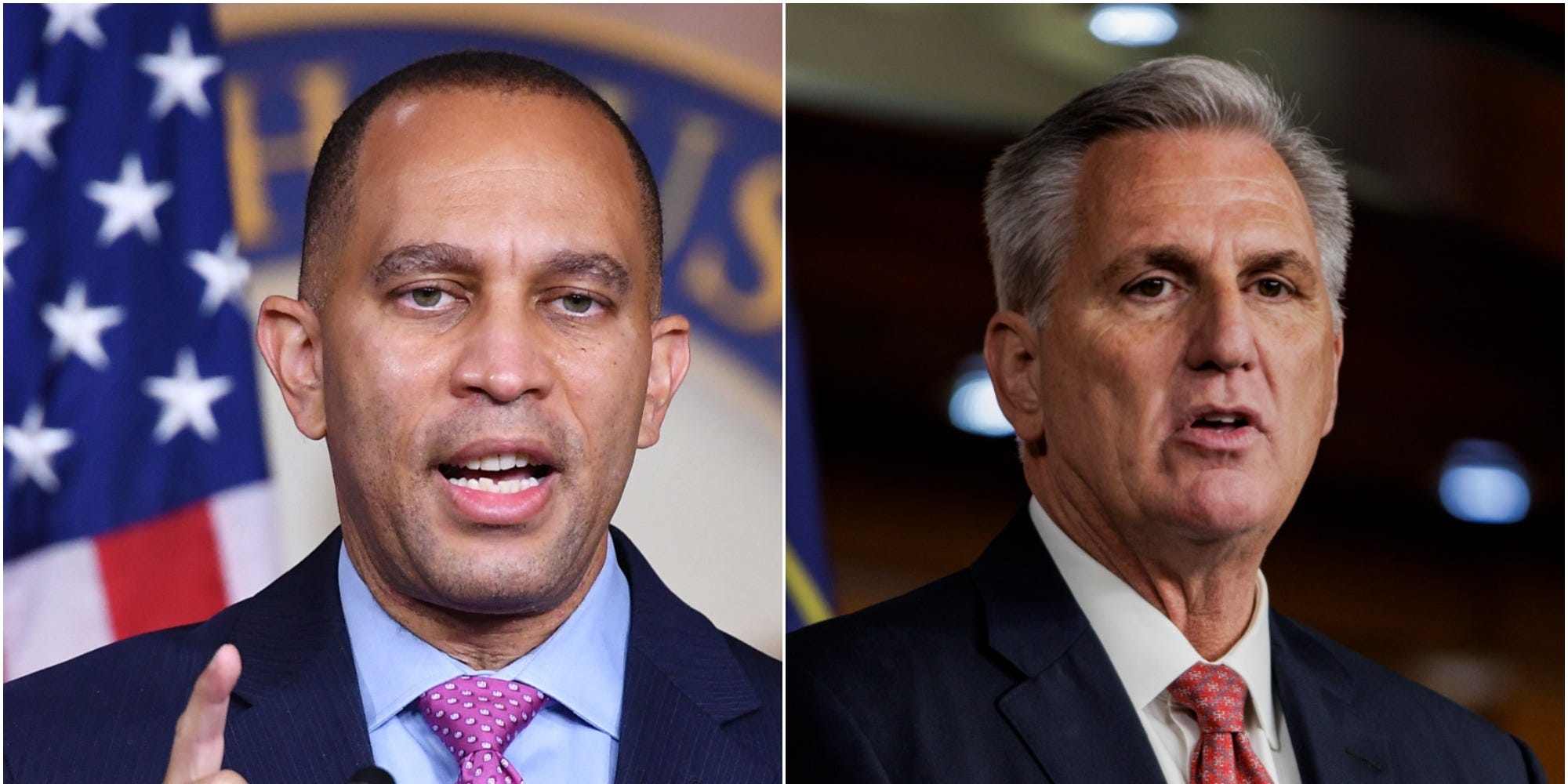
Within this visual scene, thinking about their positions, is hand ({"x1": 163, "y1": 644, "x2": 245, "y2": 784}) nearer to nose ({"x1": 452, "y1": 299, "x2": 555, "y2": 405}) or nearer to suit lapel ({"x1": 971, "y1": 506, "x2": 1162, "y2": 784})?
nose ({"x1": 452, "y1": 299, "x2": 555, "y2": 405})

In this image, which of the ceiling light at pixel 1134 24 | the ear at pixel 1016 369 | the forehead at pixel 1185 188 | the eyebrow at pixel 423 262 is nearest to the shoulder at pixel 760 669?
the ear at pixel 1016 369

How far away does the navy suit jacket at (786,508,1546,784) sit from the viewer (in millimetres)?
2893

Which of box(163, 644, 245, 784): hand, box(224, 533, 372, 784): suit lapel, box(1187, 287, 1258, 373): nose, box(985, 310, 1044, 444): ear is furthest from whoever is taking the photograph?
box(985, 310, 1044, 444): ear

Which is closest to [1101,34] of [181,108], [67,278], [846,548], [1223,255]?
[1223,255]

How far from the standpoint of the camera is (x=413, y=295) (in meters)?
2.93

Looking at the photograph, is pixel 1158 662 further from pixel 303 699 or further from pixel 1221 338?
pixel 303 699

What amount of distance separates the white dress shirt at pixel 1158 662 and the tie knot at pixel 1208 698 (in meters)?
0.01

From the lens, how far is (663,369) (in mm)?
3168

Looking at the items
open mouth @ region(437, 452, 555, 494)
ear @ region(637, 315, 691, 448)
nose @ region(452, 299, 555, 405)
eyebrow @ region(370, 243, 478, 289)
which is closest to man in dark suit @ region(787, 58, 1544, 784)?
ear @ region(637, 315, 691, 448)

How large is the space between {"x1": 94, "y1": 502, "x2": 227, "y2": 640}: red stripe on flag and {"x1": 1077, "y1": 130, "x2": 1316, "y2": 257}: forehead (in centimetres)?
170

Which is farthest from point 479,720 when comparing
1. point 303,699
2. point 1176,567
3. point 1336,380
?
point 1336,380

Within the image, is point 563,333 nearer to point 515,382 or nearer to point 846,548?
point 515,382

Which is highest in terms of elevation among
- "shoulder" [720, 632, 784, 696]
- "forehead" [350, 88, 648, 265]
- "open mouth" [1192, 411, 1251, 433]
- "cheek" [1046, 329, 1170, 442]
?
"forehead" [350, 88, 648, 265]

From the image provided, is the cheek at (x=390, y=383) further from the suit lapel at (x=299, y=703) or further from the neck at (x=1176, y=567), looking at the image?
the neck at (x=1176, y=567)
